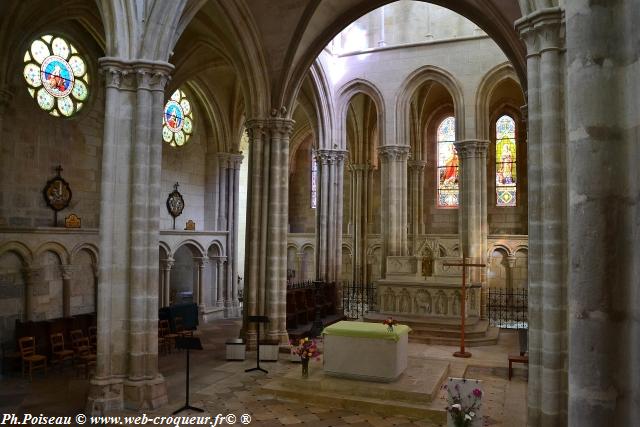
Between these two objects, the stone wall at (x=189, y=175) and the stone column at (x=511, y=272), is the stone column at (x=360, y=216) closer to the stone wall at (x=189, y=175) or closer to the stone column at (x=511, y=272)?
the stone column at (x=511, y=272)

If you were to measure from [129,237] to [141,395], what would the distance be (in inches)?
105

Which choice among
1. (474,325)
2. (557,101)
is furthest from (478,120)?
(557,101)

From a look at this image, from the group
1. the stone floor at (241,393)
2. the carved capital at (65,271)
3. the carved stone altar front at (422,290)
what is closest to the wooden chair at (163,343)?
the stone floor at (241,393)

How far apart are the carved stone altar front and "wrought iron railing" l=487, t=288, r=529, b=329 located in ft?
13.1

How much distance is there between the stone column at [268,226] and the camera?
559 inches

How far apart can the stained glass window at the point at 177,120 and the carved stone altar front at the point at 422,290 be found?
377 inches

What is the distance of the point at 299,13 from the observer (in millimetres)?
14086

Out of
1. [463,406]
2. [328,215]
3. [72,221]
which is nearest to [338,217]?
[328,215]

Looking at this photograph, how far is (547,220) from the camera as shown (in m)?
6.73

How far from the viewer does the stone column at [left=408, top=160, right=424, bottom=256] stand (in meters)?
25.8

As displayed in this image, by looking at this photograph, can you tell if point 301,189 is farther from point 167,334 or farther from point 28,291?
point 28,291

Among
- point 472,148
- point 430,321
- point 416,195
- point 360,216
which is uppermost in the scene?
point 472,148

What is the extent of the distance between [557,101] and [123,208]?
7000mm

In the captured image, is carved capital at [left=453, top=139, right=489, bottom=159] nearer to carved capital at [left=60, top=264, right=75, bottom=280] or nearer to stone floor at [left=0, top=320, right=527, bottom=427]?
stone floor at [left=0, top=320, right=527, bottom=427]
